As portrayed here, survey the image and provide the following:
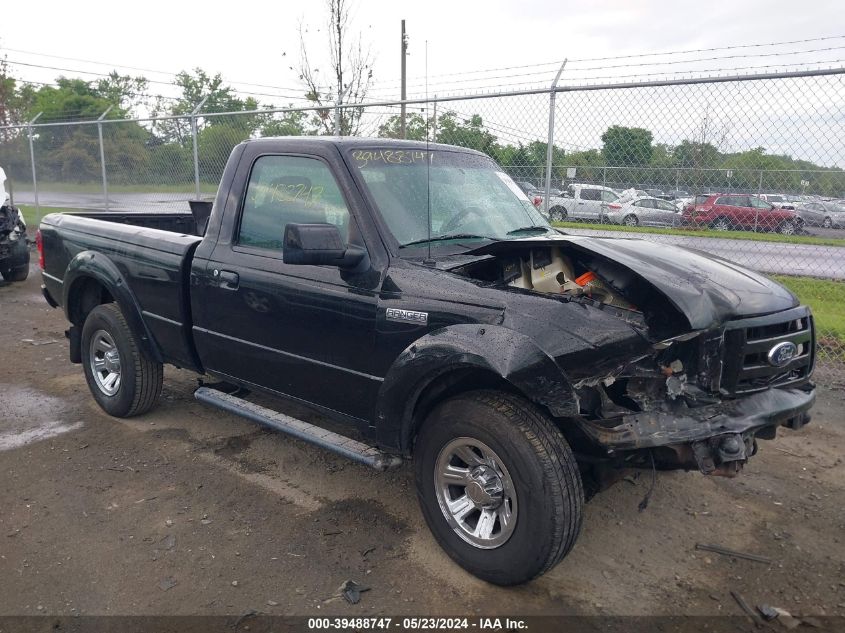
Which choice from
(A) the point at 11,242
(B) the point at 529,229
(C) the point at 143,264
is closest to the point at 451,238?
(B) the point at 529,229

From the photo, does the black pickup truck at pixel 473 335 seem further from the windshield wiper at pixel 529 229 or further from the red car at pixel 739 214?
the red car at pixel 739 214

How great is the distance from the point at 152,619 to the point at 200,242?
2.32m

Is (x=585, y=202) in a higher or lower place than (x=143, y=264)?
higher

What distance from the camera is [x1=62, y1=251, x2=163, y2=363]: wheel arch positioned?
4.82 m

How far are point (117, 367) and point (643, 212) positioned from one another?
5.31 meters

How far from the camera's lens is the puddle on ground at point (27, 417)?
15.7 ft

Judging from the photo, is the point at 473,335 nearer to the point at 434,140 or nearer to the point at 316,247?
the point at 316,247

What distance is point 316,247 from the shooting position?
128 inches

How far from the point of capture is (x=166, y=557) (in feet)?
11.0

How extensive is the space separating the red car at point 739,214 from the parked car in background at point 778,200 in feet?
0.13

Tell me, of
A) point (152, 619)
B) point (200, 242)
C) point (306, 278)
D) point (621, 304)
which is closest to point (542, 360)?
point (621, 304)

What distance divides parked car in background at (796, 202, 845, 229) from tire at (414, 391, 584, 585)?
489 cm

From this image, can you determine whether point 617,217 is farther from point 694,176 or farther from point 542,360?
point 542,360

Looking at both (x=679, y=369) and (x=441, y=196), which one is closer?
(x=679, y=369)
